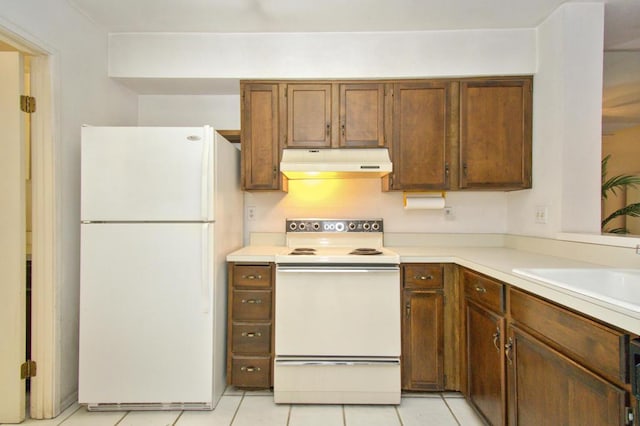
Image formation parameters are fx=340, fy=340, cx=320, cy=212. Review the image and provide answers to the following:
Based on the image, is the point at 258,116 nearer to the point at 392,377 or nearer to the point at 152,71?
the point at 152,71

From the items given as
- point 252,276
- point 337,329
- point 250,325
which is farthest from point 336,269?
point 250,325

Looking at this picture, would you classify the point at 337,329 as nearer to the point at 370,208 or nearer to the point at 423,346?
the point at 423,346

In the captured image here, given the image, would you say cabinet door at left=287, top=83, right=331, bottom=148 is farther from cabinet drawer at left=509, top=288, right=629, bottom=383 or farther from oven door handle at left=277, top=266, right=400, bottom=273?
cabinet drawer at left=509, top=288, right=629, bottom=383

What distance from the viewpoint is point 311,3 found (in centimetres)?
215

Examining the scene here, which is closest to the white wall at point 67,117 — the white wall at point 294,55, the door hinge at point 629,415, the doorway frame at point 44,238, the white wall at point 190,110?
the doorway frame at point 44,238

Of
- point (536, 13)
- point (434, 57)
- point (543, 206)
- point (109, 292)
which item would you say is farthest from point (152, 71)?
point (543, 206)

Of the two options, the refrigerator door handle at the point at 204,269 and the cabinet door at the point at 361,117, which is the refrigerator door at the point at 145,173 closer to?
the refrigerator door handle at the point at 204,269

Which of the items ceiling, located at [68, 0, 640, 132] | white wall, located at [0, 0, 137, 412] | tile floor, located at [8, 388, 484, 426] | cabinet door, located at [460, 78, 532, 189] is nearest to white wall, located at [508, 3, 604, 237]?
ceiling, located at [68, 0, 640, 132]

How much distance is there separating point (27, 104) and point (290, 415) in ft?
7.83

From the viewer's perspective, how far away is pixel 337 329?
85.1 inches

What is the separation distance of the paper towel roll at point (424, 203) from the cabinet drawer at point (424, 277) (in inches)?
24.0

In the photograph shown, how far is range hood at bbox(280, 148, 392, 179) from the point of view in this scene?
2.39m

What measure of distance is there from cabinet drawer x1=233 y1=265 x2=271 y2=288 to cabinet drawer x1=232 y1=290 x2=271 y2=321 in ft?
0.20

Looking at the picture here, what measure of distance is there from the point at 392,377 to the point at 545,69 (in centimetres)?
232
